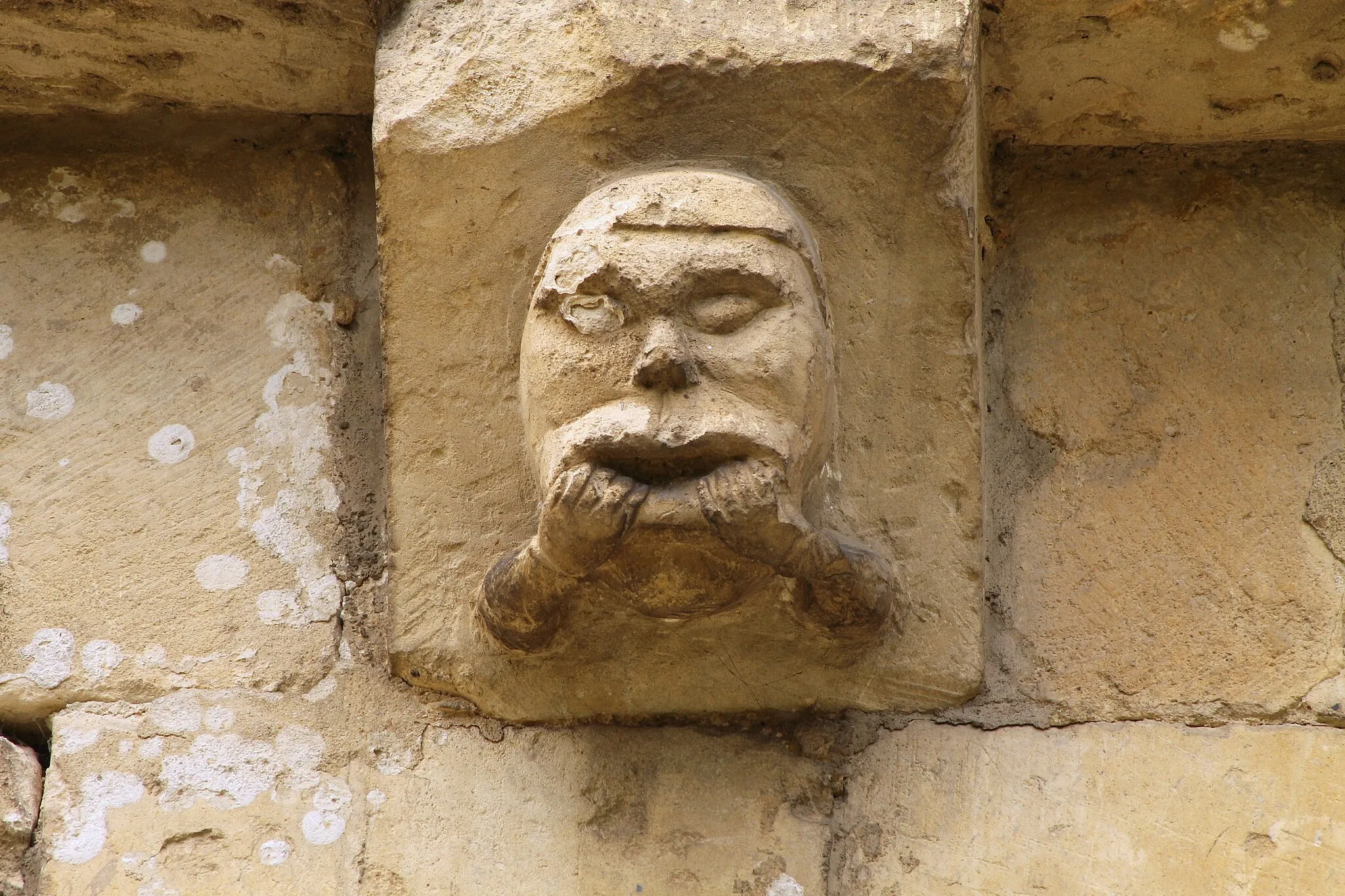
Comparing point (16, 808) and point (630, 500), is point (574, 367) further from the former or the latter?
point (16, 808)

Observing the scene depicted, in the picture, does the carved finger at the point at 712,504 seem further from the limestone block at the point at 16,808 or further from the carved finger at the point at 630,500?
the limestone block at the point at 16,808

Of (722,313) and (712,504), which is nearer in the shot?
(712,504)

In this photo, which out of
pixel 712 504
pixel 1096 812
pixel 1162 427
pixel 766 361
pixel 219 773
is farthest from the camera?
pixel 1162 427

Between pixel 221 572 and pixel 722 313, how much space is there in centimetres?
89

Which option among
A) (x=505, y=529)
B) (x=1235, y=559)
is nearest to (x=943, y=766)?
(x=1235, y=559)

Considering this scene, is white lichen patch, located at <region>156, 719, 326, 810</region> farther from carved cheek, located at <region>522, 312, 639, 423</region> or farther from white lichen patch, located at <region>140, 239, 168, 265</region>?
white lichen patch, located at <region>140, 239, 168, 265</region>

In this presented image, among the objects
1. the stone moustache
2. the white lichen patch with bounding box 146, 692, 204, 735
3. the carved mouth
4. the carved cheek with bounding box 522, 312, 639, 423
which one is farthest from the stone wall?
the carved mouth

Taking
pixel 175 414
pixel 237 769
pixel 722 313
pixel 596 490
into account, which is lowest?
pixel 237 769

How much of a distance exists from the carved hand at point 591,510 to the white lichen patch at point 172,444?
767 mm

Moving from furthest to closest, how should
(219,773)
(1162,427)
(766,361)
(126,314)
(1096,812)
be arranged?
(126,314), (1162,427), (219,773), (1096,812), (766,361)

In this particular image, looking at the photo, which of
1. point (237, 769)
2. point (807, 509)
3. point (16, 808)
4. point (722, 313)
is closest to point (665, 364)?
point (722, 313)

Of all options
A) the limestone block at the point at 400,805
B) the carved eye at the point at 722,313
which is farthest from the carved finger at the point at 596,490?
the limestone block at the point at 400,805

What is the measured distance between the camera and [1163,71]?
7.43ft

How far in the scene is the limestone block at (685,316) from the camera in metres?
1.99
